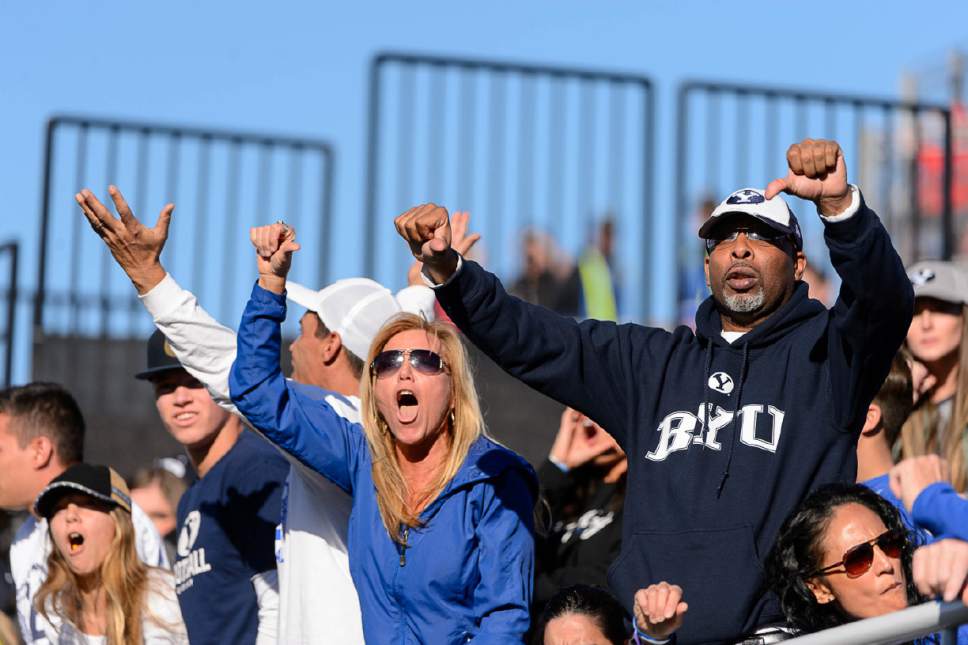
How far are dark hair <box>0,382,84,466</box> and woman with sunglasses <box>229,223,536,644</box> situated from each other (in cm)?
159

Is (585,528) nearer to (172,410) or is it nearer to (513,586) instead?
(513,586)

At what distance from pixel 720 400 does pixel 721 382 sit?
54 millimetres

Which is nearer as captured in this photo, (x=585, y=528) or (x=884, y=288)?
(x=884, y=288)

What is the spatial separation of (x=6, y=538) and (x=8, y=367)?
107 centimetres

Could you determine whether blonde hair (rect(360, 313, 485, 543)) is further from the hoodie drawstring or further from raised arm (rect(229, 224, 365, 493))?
the hoodie drawstring

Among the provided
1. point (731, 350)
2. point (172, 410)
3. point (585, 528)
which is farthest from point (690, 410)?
point (172, 410)

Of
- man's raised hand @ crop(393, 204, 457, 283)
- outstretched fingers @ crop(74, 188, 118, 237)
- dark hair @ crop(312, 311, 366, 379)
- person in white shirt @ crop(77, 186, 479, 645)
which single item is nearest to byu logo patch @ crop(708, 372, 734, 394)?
man's raised hand @ crop(393, 204, 457, 283)

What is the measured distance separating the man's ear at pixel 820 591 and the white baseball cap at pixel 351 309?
1.84 metres

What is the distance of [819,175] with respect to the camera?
408 cm

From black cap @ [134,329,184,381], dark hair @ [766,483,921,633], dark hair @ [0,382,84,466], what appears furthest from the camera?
dark hair @ [0,382,84,466]

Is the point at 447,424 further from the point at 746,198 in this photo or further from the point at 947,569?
the point at 947,569

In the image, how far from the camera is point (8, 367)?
9227mm

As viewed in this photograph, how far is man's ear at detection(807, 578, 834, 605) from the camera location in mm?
4184

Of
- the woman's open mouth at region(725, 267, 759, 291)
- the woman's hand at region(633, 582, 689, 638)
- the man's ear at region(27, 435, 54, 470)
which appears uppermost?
the woman's open mouth at region(725, 267, 759, 291)
